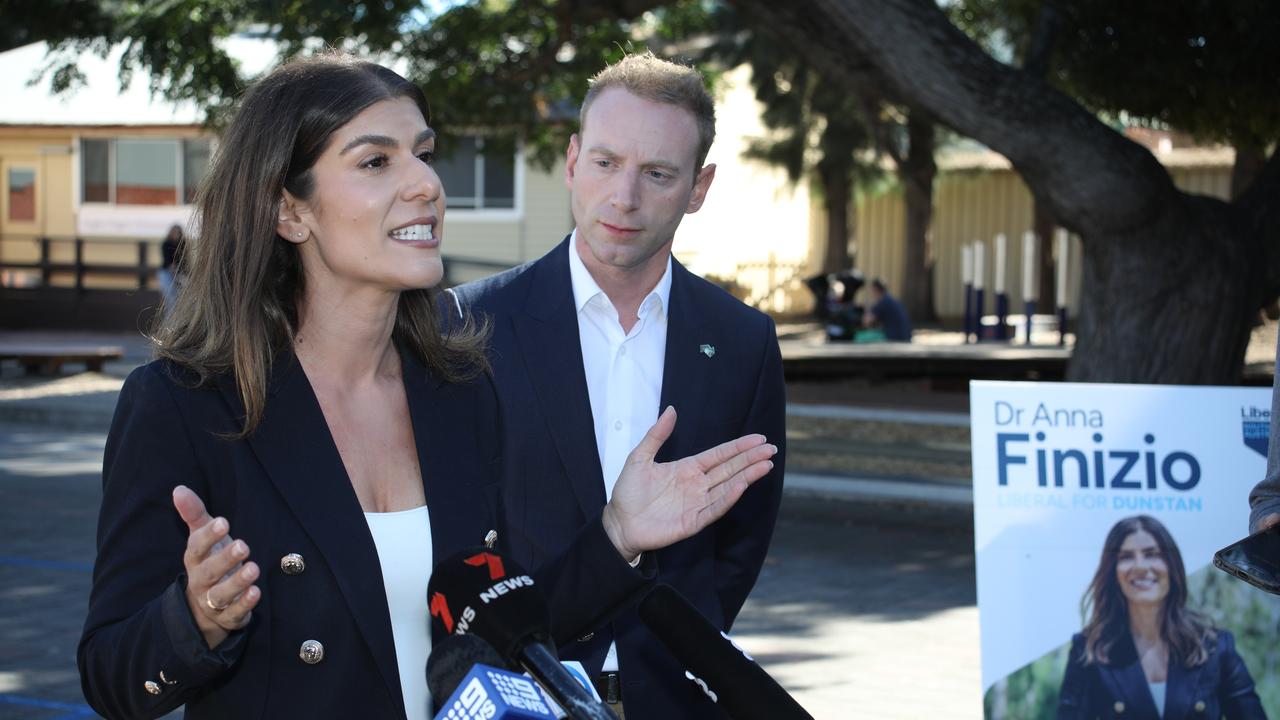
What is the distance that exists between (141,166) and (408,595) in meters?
31.1

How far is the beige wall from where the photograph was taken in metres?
39.0

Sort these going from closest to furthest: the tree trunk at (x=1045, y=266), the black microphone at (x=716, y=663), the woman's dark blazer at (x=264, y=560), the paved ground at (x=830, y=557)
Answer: the black microphone at (x=716, y=663), the woman's dark blazer at (x=264, y=560), the paved ground at (x=830, y=557), the tree trunk at (x=1045, y=266)

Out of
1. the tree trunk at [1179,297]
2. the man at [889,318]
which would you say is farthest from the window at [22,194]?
the tree trunk at [1179,297]

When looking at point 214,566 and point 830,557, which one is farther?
point 830,557

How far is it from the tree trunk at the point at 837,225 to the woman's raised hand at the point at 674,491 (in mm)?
31583

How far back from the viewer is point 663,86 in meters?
3.80

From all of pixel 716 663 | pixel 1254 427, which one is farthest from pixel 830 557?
pixel 716 663

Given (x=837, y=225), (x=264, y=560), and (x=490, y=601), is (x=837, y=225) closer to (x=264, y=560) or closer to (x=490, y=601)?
(x=264, y=560)

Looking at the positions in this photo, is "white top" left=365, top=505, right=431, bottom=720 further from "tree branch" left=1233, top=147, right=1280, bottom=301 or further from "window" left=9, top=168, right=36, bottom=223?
"window" left=9, top=168, right=36, bottom=223

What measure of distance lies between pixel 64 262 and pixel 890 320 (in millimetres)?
18545

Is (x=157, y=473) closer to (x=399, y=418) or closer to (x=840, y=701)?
(x=399, y=418)

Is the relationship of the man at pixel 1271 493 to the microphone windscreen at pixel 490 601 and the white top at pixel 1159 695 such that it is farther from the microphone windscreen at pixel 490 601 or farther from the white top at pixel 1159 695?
the white top at pixel 1159 695

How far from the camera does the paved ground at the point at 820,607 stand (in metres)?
6.54

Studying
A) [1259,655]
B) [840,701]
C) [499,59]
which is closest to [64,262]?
[499,59]
